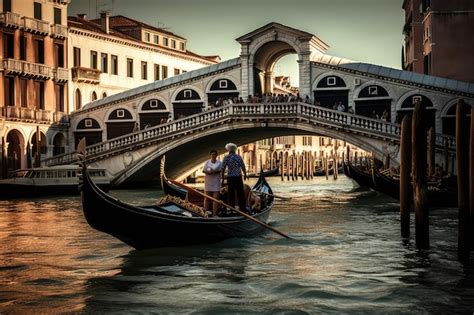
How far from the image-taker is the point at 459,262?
8.04 m

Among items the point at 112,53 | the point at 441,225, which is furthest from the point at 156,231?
the point at 112,53

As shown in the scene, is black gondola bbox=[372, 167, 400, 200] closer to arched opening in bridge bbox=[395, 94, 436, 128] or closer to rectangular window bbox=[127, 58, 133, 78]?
arched opening in bridge bbox=[395, 94, 436, 128]

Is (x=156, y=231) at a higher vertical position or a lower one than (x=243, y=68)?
lower

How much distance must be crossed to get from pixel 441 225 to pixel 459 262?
3.78m

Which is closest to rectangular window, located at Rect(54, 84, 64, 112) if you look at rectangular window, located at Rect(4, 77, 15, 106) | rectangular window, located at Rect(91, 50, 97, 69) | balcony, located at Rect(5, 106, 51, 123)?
balcony, located at Rect(5, 106, 51, 123)

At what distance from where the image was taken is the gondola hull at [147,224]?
805 cm

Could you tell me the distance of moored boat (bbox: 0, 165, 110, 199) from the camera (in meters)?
18.7

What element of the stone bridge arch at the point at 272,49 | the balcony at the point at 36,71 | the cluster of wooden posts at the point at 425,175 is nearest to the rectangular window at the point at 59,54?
the balcony at the point at 36,71

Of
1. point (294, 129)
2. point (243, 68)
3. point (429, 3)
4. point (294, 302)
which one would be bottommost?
point (294, 302)

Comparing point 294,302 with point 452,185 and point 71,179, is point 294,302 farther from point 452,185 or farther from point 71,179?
point 71,179

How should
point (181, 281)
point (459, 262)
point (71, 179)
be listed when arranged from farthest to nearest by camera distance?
1. point (71, 179)
2. point (459, 262)
3. point (181, 281)

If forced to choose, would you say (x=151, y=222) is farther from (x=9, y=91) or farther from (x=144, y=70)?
(x=144, y=70)

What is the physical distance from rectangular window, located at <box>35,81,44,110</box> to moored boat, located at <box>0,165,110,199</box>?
4.75 meters

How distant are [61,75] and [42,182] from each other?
6751mm
